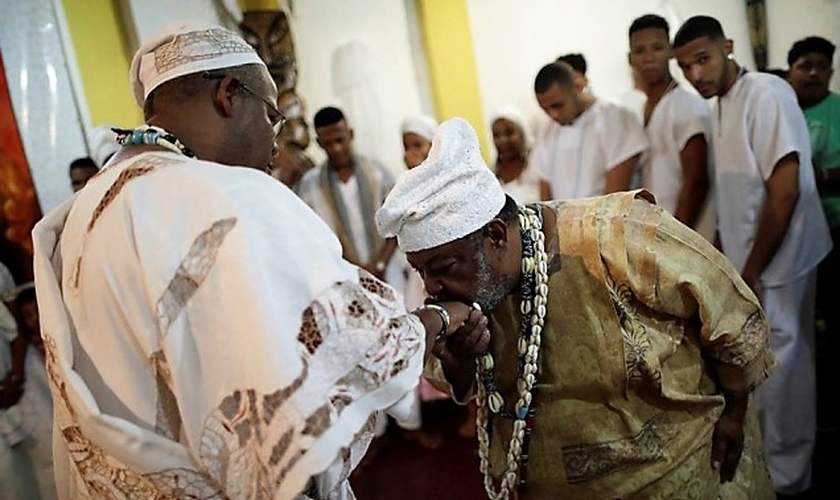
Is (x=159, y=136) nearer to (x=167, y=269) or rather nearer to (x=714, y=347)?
(x=167, y=269)

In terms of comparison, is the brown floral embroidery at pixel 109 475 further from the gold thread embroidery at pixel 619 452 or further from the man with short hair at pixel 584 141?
the man with short hair at pixel 584 141

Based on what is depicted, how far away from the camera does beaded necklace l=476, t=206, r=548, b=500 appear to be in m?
1.62

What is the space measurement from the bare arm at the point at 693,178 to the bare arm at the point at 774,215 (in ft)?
1.52

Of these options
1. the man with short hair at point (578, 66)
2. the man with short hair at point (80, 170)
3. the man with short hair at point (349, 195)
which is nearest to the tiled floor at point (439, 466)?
the man with short hair at point (349, 195)

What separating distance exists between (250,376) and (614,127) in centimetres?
290

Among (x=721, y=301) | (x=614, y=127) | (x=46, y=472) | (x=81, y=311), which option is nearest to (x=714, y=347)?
(x=721, y=301)

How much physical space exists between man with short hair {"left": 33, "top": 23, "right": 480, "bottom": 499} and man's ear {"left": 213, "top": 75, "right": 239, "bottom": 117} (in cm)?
11

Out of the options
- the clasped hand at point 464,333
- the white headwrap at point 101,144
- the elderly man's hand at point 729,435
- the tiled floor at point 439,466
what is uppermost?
the white headwrap at point 101,144

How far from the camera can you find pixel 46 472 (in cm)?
339

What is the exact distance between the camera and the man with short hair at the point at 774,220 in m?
2.69

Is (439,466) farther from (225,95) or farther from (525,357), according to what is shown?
(225,95)

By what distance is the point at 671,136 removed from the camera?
335 centimetres

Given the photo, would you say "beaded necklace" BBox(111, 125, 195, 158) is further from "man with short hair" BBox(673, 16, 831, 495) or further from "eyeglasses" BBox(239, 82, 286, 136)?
"man with short hair" BBox(673, 16, 831, 495)

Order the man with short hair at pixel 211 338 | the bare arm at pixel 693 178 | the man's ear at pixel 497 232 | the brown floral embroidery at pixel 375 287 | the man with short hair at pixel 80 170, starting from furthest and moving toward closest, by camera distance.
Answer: the man with short hair at pixel 80 170
the bare arm at pixel 693 178
the man's ear at pixel 497 232
the brown floral embroidery at pixel 375 287
the man with short hair at pixel 211 338
